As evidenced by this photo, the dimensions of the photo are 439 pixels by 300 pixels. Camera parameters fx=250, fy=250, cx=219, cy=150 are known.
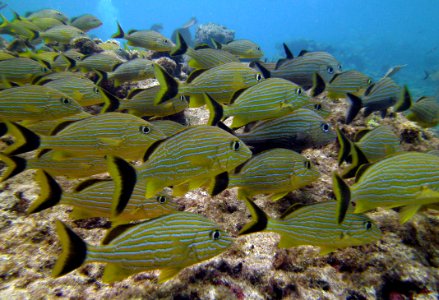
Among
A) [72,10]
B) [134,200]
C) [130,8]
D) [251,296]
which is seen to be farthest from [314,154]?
[130,8]

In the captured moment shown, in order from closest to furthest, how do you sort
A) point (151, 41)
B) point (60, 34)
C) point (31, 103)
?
point (31, 103) < point (151, 41) < point (60, 34)

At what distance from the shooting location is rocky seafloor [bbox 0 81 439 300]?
8.09 ft

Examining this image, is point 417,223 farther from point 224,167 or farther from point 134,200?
point 134,200

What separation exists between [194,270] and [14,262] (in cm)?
204

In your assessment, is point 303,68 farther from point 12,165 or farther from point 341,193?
point 12,165

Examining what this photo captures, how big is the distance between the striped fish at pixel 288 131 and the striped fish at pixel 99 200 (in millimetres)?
1586

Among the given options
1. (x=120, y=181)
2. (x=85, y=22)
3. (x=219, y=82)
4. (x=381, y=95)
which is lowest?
(x=381, y=95)

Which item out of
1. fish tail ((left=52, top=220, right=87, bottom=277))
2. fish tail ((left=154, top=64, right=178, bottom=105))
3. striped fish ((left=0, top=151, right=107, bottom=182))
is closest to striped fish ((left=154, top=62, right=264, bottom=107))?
fish tail ((left=154, top=64, right=178, bottom=105))

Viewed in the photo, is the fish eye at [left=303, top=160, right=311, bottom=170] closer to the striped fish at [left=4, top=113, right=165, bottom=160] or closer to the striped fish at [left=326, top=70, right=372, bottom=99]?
the striped fish at [left=4, top=113, right=165, bottom=160]

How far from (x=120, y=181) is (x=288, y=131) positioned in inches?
95.0

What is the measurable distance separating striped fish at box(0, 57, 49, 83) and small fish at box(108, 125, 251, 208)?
13.3ft

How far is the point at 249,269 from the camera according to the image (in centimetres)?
263

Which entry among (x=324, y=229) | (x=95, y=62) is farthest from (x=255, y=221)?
(x=95, y=62)

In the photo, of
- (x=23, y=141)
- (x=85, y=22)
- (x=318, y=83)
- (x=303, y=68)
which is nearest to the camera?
(x=23, y=141)
